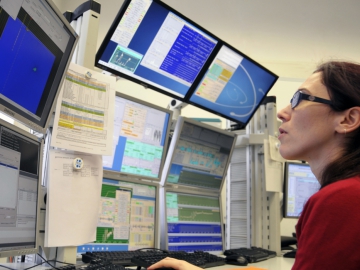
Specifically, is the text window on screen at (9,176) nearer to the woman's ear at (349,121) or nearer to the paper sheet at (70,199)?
the paper sheet at (70,199)

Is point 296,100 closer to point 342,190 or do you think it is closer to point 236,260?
point 342,190

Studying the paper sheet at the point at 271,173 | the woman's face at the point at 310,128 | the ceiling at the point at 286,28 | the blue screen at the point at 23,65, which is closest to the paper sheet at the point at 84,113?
the blue screen at the point at 23,65

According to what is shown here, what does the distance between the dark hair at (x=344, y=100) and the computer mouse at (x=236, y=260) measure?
754 millimetres

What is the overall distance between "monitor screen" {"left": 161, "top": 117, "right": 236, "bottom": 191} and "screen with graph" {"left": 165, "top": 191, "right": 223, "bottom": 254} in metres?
0.08

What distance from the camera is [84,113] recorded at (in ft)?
4.25

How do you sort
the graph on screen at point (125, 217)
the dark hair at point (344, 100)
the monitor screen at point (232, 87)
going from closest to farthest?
1. the dark hair at point (344, 100)
2. the graph on screen at point (125, 217)
3. the monitor screen at point (232, 87)

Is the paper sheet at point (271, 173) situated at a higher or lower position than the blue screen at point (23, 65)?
lower

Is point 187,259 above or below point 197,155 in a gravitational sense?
below

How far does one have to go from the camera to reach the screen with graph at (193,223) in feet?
6.15

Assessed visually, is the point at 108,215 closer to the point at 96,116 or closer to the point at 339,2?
the point at 96,116

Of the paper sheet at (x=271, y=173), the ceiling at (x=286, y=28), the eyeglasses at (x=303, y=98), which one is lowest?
the paper sheet at (x=271, y=173)

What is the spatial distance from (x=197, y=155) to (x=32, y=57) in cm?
121

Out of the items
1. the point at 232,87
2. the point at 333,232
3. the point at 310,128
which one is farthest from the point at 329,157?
the point at 232,87

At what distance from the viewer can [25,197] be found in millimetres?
1045
